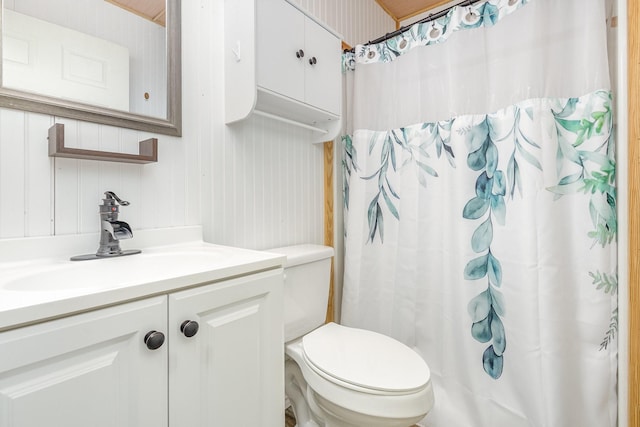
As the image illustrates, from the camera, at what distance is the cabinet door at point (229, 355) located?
26.1 inches

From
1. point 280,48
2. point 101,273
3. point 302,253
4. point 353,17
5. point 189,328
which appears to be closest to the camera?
point 189,328

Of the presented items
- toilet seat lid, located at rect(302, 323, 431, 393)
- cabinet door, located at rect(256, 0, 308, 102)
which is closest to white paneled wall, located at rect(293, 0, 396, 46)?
cabinet door, located at rect(256, 0, 308, 102)

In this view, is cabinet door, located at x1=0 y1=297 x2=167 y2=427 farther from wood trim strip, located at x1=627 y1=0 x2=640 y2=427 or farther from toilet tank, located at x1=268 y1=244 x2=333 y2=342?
wood trim strip, located at x1=627 y1=0 x2=640 y2=427

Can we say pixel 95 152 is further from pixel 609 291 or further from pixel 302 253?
pixel 609 291

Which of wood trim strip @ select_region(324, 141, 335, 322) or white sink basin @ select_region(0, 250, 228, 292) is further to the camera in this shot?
wood trim strip @ select_region(324, 141, 335, 322)

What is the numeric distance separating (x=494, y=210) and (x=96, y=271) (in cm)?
137

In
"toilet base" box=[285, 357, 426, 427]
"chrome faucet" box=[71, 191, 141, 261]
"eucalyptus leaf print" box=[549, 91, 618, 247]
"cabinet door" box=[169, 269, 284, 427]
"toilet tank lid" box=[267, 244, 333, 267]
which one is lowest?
"toilet base" box=[285, 357, 426, 427]

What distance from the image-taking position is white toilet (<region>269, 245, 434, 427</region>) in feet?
2.90

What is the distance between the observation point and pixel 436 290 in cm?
138

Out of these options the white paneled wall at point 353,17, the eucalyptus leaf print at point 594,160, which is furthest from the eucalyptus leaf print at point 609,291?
the white paneled wall at point 353,17

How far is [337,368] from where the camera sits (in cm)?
98

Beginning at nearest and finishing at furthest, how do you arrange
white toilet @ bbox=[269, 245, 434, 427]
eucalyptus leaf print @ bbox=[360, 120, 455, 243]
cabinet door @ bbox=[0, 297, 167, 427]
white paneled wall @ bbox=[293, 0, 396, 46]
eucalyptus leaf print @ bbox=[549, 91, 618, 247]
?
1. cabinet door @ bbox=[0, 297, 167, 427]
2. white toilet @ bbox=[269, 245, 434, 427]
3. eucalyptus leaf print @ bbox=[549, 91, 618, 247]
4. eucalyptus leaf print @ bbox=[360, 120, 455, 243]
5. white paneled wall @ bbox=[293, 0, 396, 46]

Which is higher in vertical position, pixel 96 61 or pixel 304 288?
pixel 96 61

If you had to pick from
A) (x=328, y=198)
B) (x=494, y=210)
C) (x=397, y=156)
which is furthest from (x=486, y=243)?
(x=328, y=198)
